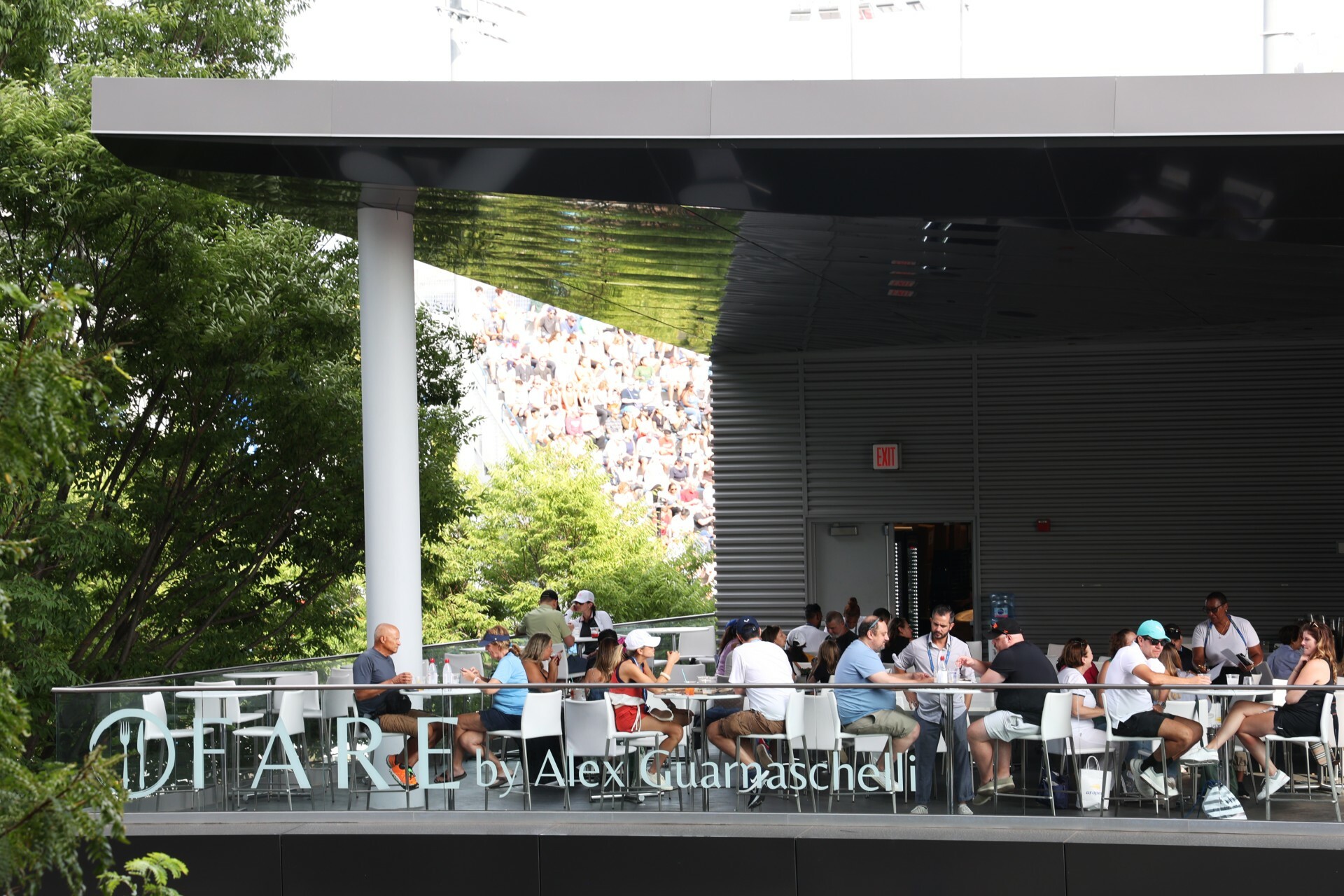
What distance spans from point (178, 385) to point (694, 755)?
9526 mm

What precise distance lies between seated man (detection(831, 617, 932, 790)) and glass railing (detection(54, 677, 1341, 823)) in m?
0.01

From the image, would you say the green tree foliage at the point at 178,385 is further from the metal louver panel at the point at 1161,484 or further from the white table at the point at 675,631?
the metal louver panel at the point at 1161,484

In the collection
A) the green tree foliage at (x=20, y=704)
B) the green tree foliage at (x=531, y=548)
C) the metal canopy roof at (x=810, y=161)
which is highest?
the metal canopy roof at (x=810, y=161)

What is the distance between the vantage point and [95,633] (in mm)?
17688

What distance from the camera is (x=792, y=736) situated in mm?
9016

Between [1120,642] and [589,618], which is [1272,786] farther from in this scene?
[589,618]

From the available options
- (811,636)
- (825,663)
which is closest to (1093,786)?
(825,663)

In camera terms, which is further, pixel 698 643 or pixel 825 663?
pixel 698 643

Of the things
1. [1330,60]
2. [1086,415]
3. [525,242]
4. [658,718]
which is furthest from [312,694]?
[1086,415]

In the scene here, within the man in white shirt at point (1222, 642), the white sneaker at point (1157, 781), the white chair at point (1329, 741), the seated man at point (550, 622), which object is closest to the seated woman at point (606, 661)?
the seated man at point (550, 622)

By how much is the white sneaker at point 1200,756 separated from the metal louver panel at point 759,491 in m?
10.5

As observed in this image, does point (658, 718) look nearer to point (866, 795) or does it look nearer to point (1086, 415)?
point (866, 795)

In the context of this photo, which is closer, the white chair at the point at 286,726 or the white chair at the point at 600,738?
the white chair at the point at 600,738

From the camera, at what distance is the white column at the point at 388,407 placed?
1057 cm
